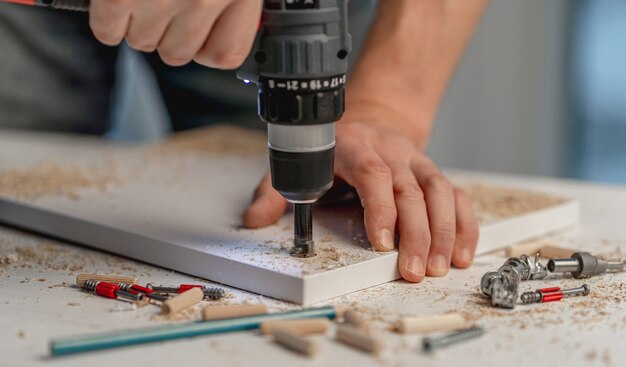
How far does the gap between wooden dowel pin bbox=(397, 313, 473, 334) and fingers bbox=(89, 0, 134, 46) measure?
0.48m

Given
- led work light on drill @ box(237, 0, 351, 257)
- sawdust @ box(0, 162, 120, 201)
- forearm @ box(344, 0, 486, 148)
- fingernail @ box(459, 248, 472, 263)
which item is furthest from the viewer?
forearm @ box(344, 0, 486, 148)

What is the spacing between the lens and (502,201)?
1.54m

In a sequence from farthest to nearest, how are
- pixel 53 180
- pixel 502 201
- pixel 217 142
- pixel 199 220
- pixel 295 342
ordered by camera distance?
pixel 217 142, pixel 53 180, pixel 502 201, pixel 199 220, pixel 295 342

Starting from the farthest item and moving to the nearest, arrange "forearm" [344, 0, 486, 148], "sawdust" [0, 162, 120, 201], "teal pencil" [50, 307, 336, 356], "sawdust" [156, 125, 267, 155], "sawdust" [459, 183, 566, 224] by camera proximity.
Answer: "sawdust" [156, 125, 267, 155]
"forearm" [344, 0, 486, 148]
"sawdust" [0, 162, 120, 201]
"sawdust" [459, 183, 566, 224]
"teal pencil" [50, 307, 336, 356]

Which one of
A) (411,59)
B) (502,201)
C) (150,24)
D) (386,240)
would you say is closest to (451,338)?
(386,240)

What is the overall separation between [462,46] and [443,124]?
1603mm

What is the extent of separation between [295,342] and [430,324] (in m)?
0.16

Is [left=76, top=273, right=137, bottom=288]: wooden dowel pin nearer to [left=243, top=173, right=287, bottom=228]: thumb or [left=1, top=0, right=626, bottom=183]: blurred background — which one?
[left=243, top=173, right=287, bottom=228]: thumb

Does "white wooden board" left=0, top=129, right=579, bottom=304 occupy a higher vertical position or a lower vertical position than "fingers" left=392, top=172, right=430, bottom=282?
lower

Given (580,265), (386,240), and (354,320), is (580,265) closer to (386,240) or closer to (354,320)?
(386,240)

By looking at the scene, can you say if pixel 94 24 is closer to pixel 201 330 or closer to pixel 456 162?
pixel 201 330

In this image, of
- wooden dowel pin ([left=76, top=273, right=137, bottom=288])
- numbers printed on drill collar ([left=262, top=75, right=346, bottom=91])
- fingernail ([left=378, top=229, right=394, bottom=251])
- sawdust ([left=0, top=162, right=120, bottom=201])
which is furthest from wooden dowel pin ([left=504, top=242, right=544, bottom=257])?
sawdust ([left=0, top=162, right=120, bottom=201])

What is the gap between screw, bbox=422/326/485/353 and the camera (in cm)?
95

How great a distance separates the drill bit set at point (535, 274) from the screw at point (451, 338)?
0.11m
